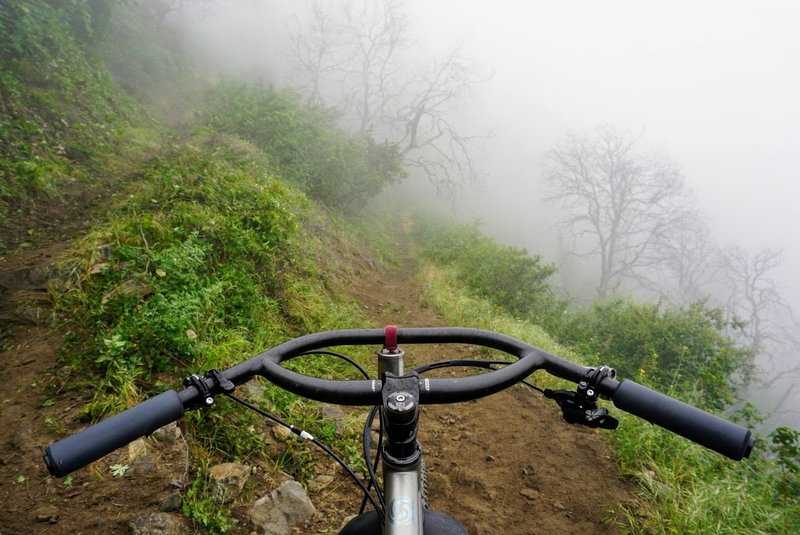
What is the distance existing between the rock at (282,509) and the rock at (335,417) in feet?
Answer: 2.41

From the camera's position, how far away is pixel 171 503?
249cm

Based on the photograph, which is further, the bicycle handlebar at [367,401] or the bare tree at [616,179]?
the bare tree at [616,179]

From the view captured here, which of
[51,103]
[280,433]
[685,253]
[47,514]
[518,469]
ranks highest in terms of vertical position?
[685,253]

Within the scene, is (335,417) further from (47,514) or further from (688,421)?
(688,421)

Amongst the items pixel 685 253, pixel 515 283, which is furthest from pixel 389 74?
pixel 685 253

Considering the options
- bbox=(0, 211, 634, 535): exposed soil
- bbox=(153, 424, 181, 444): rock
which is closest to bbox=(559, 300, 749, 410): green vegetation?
bbox=(0, 211, 634, 535): exposed soil

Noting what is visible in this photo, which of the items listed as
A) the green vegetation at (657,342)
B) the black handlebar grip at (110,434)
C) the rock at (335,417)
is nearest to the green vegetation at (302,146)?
the green vegetation at (657,342)

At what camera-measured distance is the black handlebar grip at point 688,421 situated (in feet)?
3.38

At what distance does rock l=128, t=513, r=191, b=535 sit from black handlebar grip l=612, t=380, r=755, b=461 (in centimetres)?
263

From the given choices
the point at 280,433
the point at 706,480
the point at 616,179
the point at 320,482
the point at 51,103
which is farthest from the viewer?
the point at 616,179

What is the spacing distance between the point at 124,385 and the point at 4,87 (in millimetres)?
7772

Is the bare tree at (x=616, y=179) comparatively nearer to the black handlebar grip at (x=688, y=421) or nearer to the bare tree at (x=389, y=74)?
the bare tree at (x=389, y=74)

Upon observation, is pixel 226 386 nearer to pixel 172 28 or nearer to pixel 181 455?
pixel 181 455

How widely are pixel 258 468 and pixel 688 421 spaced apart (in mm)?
2927
